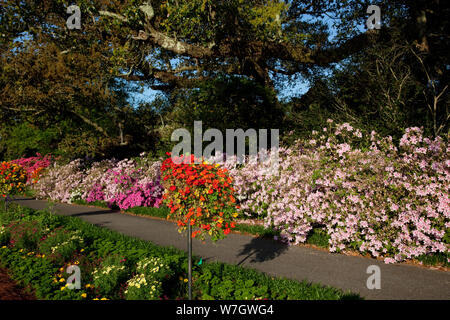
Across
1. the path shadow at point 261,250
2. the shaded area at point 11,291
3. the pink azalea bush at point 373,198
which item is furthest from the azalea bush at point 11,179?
the pink azalea bush at point 373,198

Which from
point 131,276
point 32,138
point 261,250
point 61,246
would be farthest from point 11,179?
point 32,138

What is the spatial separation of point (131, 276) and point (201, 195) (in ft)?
5.65

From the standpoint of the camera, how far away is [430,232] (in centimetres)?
477

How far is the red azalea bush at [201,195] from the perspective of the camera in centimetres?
367

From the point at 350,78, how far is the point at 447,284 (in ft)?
23.0

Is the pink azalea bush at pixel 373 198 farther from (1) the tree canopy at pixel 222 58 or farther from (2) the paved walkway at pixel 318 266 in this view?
(1) the tree canopy at pixel 222 58

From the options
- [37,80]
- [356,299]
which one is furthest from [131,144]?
[356,299]

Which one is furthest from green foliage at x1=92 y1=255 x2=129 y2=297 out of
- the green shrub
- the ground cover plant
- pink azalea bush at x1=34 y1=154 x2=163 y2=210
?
pink azalea bush at x1=34 y1=154 x2=163 y2=210

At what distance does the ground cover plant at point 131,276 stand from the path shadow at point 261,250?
807 millimetres

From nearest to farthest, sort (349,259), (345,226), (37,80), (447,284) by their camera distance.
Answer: (447,284) < (349,259) < (345,226) < (37,80)

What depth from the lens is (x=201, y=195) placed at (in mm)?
3680

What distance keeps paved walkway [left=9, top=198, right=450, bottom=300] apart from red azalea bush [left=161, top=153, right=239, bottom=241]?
4.84 ft

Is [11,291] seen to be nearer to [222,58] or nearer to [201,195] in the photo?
[201,195]
